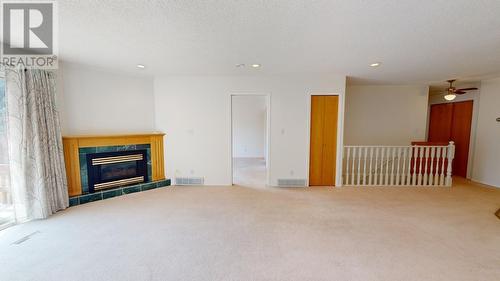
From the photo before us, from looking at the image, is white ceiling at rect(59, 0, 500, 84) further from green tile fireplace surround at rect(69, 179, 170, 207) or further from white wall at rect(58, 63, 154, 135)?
Result: green tile fireplace surround at rect(69, 179, 170, 207)

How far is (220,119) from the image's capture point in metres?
4.11

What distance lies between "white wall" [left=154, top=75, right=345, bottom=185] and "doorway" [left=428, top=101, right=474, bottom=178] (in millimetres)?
3740

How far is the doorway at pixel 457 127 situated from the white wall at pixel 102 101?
7761 millimetres

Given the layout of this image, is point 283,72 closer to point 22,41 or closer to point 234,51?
point 234,51

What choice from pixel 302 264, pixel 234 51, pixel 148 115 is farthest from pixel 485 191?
pixel 148 115

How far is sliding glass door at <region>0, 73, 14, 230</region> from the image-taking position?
240 cm

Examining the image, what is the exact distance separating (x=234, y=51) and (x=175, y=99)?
2.06 meters

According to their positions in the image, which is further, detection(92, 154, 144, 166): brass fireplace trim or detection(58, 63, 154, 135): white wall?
detection(92, 154, 144, 166): brass fireplace trim

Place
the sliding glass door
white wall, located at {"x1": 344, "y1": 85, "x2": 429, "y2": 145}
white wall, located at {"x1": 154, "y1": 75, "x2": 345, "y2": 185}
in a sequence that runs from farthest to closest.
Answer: white wall, located at {"x1": 344, "y1": 85, "x2": 429, "y2": 145} < white wall, located at {"x1": 154, "y1": 75, "x2": 345, "y2": 185} < the sliding glass door

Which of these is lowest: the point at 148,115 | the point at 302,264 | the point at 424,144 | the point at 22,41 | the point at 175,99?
the point at 302,264

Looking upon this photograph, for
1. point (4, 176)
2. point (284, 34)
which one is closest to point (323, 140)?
point (284, 34)

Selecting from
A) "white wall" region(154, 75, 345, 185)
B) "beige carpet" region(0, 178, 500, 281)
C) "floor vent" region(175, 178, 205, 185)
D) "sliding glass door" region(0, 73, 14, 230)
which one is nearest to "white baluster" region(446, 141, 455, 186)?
"beige carpet" region(0, 178, 500, 281)

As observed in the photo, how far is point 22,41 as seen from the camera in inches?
89.7

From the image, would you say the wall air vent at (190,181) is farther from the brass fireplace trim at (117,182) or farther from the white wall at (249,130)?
the white wall at (249,130)
